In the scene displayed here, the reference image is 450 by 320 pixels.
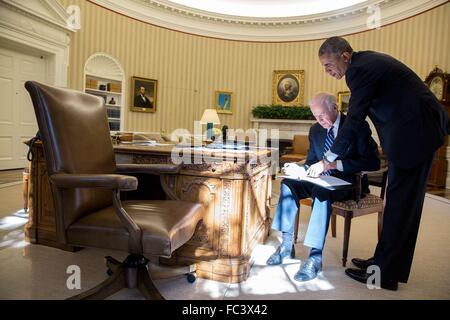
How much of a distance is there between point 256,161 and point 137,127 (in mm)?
7026

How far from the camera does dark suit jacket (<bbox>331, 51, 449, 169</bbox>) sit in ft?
6.45

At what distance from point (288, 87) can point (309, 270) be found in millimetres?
8059

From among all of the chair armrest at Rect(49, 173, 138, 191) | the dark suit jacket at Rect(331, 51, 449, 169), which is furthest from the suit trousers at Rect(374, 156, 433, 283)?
the chair armrest at Rect(49, 173, 138, 191)

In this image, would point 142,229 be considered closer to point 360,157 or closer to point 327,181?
point 327,181

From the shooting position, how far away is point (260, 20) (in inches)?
379

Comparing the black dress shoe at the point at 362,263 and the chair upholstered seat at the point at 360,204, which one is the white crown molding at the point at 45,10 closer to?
the chair upholstered seat at the point at 360,204

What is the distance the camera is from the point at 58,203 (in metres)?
1.65

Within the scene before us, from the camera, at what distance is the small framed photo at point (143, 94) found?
8.67 meters

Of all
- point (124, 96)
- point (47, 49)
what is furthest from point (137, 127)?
point (47, 49)

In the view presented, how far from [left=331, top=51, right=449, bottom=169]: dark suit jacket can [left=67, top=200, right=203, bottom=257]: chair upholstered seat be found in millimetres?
1159

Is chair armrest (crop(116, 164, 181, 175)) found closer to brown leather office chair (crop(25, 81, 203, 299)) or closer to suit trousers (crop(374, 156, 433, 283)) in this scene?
brown leather office chair (crop(25, 81, 203, 299))

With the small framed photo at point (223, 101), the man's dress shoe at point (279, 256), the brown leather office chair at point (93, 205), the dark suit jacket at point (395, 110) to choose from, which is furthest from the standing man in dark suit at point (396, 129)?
the small framed photo at point (223, 101)

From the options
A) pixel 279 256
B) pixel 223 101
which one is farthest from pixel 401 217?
pixel 223 101

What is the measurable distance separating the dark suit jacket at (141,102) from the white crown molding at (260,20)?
205cm
